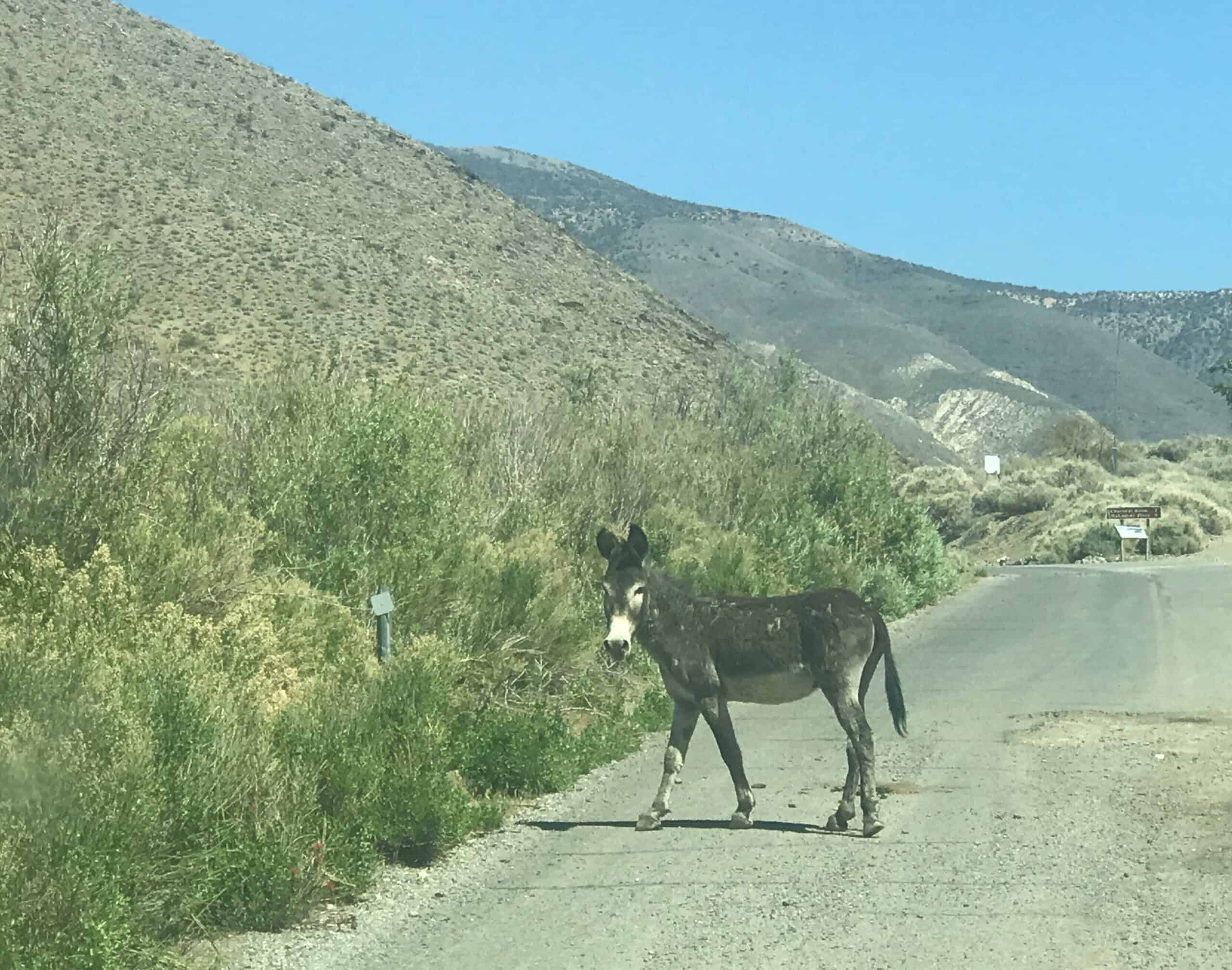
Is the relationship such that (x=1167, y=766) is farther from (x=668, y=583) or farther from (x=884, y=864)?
(x=668, y=583)

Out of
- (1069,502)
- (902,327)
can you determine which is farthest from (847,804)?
(902,327)

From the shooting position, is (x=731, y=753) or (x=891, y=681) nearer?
(x=731, y=753)

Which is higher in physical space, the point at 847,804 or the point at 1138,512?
the point at 1138,512

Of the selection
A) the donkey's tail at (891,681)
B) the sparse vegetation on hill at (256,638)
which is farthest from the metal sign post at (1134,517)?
the donkey's tail at (891,681)

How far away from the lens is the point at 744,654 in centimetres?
1057

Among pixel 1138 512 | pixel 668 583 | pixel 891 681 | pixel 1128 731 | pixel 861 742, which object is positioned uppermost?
pixel 1138 512

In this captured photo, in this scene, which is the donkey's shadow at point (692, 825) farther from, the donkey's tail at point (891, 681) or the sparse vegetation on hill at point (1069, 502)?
the sparse vegetation on hill at point (1069, 502)

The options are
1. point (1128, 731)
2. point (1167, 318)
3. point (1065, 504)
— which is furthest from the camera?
point (1167, 318)

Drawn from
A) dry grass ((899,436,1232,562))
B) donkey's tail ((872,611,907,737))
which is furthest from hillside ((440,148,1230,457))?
donkey's tail ((872,611,907,737))

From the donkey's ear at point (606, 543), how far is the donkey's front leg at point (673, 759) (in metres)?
1.09

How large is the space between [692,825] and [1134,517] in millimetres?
52516

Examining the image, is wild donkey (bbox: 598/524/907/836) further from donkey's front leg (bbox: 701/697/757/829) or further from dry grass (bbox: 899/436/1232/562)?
dry grass (bbox: 899/436/1232/562)

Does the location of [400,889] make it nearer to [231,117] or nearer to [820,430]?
[820,430]

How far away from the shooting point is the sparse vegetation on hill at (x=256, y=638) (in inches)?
301
